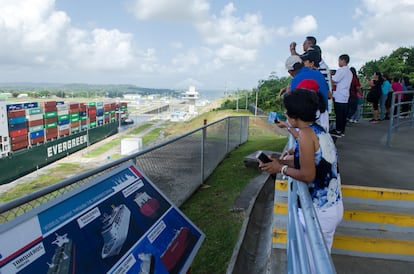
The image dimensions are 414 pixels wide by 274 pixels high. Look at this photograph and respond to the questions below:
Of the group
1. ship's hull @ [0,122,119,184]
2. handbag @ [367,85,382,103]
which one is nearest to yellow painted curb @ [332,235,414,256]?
handbag @ [367,85,382,103]

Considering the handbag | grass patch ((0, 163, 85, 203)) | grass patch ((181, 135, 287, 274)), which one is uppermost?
the handbag

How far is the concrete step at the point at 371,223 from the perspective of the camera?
344 centimetres

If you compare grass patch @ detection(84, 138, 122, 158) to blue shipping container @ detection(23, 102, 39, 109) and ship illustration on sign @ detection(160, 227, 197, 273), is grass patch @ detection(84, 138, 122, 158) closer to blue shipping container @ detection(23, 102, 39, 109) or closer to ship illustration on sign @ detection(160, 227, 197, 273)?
blue shipping container @ detection(23, 102, 39, 109)

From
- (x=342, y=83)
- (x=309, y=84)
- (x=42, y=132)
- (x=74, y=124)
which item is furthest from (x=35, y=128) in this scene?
(x=309, y=84)

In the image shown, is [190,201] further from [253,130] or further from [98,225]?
[253,130]

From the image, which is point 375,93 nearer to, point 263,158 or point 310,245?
point 263,158

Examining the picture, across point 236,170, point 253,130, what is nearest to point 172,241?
point 236,170

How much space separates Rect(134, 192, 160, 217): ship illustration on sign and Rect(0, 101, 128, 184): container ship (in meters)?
36.6

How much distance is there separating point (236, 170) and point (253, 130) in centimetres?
1071

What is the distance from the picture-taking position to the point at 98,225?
187 centimetres

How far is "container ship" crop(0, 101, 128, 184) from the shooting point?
37375mm

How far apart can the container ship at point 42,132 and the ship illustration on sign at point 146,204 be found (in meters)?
36.6

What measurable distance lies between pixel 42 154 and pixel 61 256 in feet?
148

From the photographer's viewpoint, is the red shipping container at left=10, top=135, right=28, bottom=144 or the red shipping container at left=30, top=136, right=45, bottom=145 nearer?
the red shipping container at left=10, top=135, right=28, bottom=144
